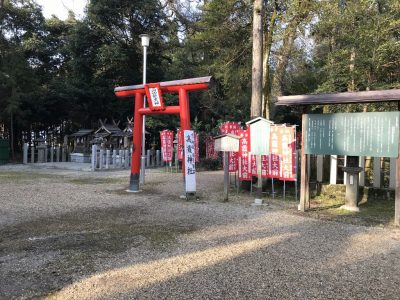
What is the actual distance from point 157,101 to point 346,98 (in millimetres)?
4869

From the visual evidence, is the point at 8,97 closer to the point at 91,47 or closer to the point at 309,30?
the point at 91,47

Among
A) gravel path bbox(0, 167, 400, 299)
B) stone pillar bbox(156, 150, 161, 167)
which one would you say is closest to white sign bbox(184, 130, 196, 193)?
gravel path bbox(0, 167, 400, 299)

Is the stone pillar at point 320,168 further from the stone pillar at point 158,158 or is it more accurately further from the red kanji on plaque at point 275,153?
the stone pillar at point 158,158

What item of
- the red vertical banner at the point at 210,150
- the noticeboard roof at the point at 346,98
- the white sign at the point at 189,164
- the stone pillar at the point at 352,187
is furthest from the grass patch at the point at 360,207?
the red vertical banner at the point at 210,150

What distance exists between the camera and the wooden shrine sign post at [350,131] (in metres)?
6.13

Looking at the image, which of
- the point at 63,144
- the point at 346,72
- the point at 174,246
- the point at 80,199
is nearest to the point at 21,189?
the point at 80,199

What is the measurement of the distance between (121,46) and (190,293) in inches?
795

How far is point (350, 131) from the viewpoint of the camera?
21.8ft

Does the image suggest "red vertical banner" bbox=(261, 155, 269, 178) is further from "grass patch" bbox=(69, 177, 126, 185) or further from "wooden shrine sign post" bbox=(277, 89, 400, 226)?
"grass patch" bbox=(69, 177, 126, 185)

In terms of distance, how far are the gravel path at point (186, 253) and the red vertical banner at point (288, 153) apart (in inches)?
56.9

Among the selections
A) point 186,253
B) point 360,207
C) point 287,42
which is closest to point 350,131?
point 360,207

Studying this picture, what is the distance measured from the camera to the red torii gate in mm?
9008

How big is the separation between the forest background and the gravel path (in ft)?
20.2

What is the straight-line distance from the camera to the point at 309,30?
12.6m
